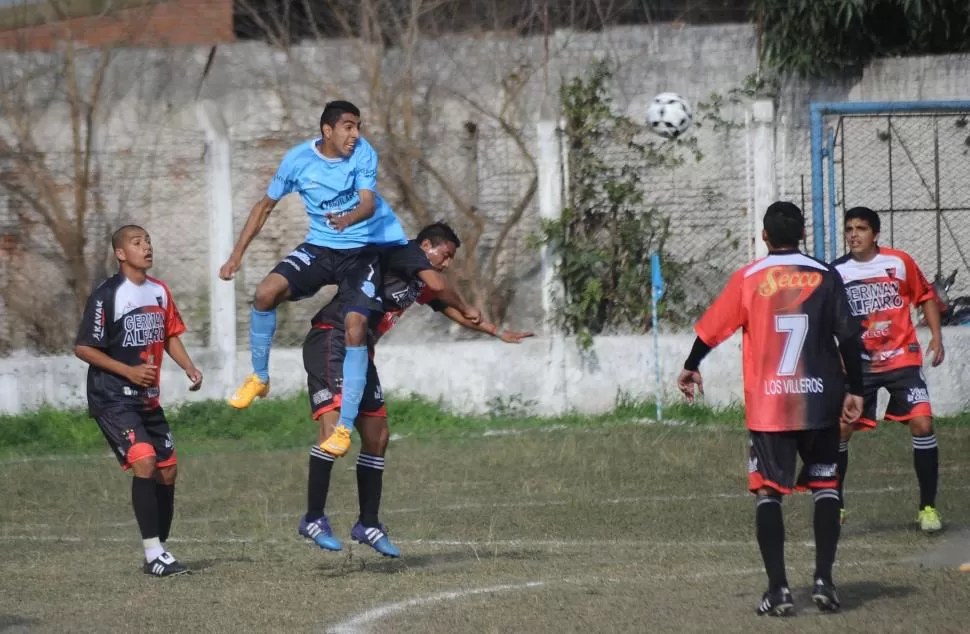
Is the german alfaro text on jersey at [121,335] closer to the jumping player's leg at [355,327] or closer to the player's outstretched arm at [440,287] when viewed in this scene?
the jumping player's leg at [355,327]

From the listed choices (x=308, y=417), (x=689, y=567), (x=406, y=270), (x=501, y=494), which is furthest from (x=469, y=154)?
(x=689, y=567)

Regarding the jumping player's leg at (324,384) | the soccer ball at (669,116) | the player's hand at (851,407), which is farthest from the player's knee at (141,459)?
the soccer ball at (669,116)

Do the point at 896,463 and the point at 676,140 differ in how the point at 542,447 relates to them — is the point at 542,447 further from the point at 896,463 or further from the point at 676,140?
the point at 676,140

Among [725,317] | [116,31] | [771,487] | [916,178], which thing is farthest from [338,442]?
[116,31]

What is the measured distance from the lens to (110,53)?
16562 millimetres

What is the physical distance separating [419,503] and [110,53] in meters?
8.40

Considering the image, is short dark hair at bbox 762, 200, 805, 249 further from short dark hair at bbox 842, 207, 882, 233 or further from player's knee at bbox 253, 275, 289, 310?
player's knee at bbox 253, 275, 289, 310

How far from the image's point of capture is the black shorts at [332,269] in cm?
816

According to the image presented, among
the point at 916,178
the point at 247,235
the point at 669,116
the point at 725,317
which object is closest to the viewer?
the point at 725,317

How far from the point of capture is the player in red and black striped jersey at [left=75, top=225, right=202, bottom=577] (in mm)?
7969

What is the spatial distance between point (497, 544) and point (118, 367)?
97.2 inches

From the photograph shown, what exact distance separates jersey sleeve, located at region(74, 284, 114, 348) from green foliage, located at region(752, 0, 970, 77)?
1003 cm

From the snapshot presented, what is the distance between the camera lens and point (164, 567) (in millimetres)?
7754

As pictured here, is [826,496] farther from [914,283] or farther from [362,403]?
[914,283]
